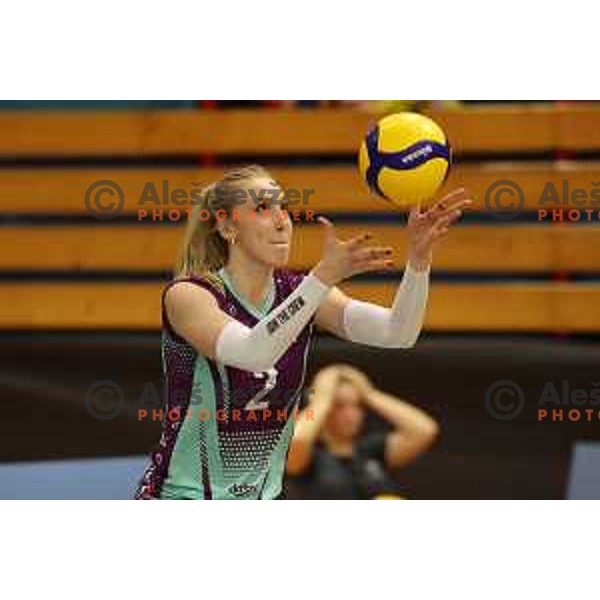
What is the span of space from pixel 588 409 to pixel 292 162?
2.13 m

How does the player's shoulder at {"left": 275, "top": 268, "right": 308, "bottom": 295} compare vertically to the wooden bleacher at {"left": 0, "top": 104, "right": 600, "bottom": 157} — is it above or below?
below

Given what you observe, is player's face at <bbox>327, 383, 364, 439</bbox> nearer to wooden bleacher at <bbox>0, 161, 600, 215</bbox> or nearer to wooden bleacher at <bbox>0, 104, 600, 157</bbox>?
wooden bleacher at <bbox>0, 161, 600, 215</bbox>

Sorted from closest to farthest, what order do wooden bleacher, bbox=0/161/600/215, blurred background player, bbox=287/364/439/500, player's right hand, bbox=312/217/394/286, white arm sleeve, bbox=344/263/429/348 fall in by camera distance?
player's right hand, bbox=312/217/394/286 < white arm sleeve, bbox=344/263/429/348 < blurred background player, bbox=287/364/439/500 < wooden bleacher, bbox=0/161/600/215

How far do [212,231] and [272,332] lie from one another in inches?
28.3

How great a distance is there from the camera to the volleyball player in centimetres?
372

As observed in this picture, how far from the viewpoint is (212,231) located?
4.00 metres

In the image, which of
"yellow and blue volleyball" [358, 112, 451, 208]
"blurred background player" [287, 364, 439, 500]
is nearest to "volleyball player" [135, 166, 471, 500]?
"yellow and blue volleyball" [358, 112, 451, 208]

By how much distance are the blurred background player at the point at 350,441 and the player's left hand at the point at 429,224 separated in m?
2.14

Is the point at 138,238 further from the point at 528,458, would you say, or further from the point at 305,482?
the point at 528,458

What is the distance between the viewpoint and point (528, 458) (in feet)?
19.6

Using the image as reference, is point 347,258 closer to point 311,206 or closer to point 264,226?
point 264,226

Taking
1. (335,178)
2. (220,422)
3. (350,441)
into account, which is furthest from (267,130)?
(220,422)

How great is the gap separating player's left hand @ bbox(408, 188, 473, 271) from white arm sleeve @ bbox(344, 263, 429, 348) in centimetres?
5

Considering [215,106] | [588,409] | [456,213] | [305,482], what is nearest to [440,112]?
[215,106]
